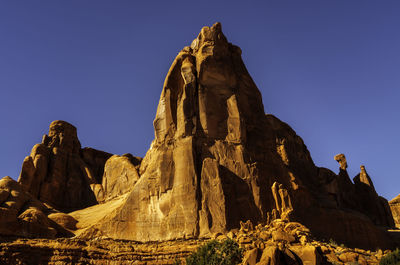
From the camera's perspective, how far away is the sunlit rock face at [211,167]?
3133 cm

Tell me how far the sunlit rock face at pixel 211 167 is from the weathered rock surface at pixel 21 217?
4591 mm

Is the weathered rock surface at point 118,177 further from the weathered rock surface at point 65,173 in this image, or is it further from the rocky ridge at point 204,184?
the rocky ridge at point 204,184

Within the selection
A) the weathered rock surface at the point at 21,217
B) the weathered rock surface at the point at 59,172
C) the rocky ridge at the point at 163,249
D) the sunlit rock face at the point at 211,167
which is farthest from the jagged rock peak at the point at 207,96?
the weathered rock surface at the point at 59,172

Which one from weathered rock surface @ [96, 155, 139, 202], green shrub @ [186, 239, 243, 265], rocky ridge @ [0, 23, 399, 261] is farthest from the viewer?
weathered rock surface @ [96, 155, 139, 202]

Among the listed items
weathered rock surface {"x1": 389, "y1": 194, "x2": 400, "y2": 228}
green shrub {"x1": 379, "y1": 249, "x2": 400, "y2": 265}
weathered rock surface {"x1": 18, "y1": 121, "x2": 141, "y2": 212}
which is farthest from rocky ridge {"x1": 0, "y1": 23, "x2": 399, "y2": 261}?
weathered rock surface {"x1": 389, "y1": 194, "x2": 400, "y2": 228}

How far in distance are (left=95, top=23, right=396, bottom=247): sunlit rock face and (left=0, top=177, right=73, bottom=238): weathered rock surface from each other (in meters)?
4.59

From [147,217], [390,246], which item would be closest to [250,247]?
[147,217]

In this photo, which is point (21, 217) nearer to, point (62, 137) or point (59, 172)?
point (59, 172)

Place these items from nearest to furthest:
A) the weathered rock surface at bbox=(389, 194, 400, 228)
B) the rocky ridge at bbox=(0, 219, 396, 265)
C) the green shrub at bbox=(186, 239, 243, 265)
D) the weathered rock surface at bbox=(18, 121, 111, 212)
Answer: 1. the green shrub at bbox=(186, 239, 243, 265)
2. the rocky ridge at bbox=(0, 219, 396, 265)
3. the weathered rock surface at bbox=(18, 121, 111, 212)
4. the weathered rock surface at bbox=(389, 194, 400, 228)

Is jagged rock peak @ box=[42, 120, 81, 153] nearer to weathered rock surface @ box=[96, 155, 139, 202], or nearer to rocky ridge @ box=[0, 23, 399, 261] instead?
weathered rock surface @ box=[96, 155, 139, 202]

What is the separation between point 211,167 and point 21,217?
15260mm

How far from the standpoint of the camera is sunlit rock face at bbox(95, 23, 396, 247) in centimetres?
3133

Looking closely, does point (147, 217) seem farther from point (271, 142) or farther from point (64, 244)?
point (271, 142)

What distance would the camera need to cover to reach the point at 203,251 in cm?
2617
